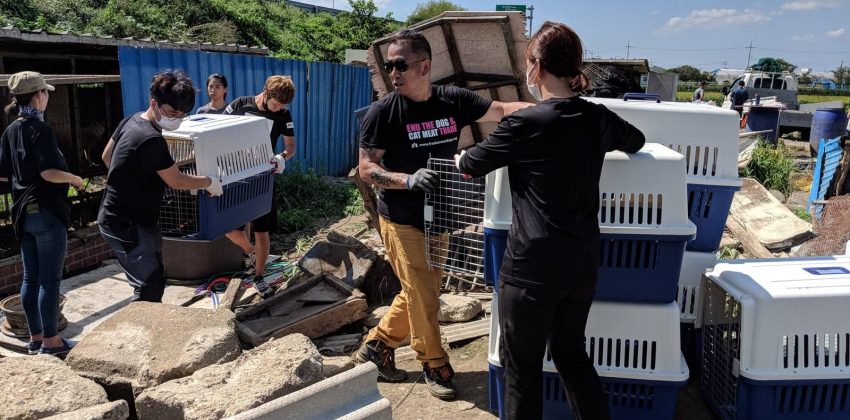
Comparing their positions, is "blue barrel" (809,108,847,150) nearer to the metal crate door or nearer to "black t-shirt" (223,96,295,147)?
"black t-shirt" (223,96,295,147)

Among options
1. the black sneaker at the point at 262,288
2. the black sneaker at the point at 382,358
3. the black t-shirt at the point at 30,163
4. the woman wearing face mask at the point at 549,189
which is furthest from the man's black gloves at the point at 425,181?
the black sneaker at the point at 262,288

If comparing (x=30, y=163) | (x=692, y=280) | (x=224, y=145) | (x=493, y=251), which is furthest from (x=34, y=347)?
(x=692, y=280)

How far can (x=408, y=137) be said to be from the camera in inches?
131

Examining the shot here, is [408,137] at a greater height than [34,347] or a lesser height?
greater

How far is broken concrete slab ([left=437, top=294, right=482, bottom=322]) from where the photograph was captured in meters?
4.50

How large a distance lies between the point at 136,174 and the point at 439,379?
6.65 ft

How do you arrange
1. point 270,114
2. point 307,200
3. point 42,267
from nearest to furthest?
point 42,267, point 270,114, point 307,200

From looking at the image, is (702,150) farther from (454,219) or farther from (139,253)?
(139,253)

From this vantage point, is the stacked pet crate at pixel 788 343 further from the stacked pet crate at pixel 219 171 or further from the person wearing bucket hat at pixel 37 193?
the person wearing bucket hat at pixel 37 193

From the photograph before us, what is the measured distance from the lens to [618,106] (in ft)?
10.3

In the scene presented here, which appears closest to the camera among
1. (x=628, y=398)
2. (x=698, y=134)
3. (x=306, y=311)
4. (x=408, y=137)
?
(x=628, y=398)

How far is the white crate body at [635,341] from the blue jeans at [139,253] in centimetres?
229

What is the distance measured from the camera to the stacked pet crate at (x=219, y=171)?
398 centimetres

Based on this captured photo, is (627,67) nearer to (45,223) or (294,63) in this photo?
(294,63)
